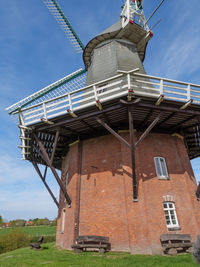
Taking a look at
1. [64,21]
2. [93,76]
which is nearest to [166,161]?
[93,76]

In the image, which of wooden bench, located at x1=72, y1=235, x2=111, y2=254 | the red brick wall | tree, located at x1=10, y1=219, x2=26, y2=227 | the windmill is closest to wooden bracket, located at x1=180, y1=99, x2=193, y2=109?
the windmill

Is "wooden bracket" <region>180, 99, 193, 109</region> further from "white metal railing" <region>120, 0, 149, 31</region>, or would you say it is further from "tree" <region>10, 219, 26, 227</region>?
"tree" <region>10, 219, 26, 227</region>

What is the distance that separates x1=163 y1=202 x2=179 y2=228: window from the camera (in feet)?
32.3

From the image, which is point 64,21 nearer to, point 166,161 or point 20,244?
point 166,161

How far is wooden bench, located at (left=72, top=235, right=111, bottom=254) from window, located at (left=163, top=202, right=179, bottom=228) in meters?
3.44

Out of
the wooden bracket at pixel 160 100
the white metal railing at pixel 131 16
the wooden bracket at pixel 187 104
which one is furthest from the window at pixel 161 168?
the white metal railing at pixel 131 16

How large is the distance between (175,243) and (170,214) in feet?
5.21

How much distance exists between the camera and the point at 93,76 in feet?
46.8

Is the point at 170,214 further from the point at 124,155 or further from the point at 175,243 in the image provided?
the point at 124,155

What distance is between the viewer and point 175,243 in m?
8.71

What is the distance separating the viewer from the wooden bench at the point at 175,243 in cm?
854

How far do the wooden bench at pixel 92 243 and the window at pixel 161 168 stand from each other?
4.69 metres

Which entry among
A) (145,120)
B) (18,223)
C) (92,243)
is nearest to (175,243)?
(92,243)

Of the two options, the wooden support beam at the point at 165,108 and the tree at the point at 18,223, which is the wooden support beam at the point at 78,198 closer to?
the wooden support beam at the point at 165,108
